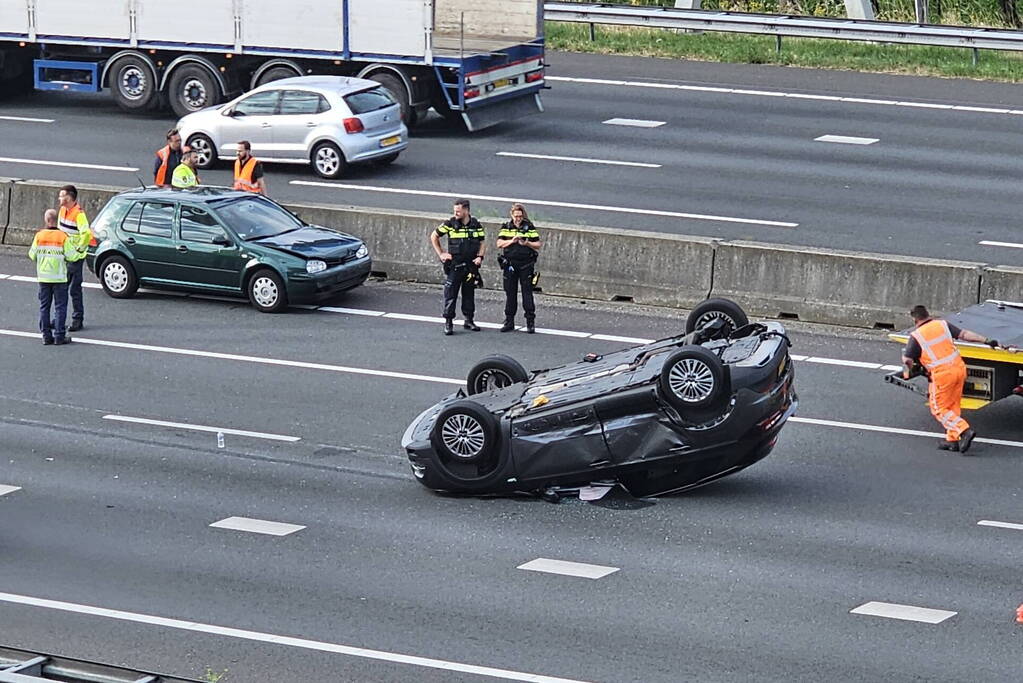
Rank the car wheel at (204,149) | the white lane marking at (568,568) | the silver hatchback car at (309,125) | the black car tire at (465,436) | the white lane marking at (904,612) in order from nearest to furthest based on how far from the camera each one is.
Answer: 1. the white lane marking at (904,612)
2. the white lane marking at (568,568)
3. the black car tire at (465,436)
4. the silver hatchback car at (309,125)
5. the car wheel at (204,149)

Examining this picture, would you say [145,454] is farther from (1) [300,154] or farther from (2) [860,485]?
(1) [300,154]

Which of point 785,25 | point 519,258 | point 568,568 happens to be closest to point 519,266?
point 519,258

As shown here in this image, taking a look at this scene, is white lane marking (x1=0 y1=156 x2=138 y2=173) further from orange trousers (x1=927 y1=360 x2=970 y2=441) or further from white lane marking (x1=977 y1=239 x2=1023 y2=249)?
orange trousers (x1=927 y1=360 x2=970 y2=441)

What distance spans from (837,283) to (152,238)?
7.97 meters

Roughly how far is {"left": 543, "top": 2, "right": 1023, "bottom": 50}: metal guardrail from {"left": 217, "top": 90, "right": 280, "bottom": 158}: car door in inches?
370

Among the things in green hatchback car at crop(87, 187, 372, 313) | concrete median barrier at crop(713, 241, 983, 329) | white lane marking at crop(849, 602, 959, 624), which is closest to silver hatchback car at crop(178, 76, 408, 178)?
green hatchback car at crop(87, 187, 372, 313)

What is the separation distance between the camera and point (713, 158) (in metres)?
28.2

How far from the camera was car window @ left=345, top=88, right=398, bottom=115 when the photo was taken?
27.6 m

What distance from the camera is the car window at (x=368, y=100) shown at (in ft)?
90.6

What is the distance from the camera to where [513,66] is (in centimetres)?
3070

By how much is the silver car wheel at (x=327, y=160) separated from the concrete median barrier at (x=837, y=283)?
810 centimetres

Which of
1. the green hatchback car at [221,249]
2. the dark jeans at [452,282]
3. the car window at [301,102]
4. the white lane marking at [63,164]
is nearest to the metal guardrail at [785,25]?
the car window at [301,102]

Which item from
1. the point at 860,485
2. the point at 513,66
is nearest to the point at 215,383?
the point at 860,485

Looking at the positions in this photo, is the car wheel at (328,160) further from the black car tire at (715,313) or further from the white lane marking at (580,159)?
the black car tire at (715,313)
